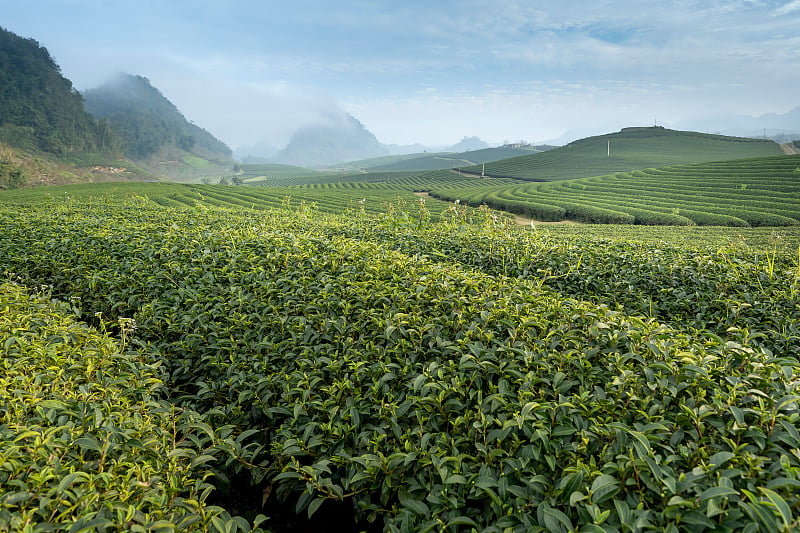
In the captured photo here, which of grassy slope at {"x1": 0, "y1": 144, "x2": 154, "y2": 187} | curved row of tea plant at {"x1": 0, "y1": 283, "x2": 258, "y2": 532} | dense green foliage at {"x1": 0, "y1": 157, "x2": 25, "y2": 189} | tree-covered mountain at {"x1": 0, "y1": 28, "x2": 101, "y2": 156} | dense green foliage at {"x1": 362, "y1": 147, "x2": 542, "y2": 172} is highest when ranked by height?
tree-covered mountain at {"x1": 0, "y1": 28, "x2": 101, "y2": 156}

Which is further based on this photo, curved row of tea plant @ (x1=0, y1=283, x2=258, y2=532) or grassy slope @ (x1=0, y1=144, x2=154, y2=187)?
grassy slope @ (x1=0, y1=144, x2=154, y2=187)

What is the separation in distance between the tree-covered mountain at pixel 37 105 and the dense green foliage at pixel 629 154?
109 metres

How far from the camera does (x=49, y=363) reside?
3.15m

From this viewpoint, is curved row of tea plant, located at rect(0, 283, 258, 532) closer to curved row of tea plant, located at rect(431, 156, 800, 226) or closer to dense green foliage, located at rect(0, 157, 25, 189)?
curved row of tea plant, located at rect(431, 156, 800, 226)

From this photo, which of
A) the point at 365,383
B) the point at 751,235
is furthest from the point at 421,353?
the point at 751,235

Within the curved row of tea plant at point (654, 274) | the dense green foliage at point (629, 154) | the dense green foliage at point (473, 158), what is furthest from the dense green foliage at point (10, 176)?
the dense green foliage at point (473, 158)

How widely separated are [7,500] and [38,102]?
497 feet

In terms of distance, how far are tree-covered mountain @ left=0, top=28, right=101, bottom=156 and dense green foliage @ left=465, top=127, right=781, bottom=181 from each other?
359 feet

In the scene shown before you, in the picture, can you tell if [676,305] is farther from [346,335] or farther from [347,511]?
[347,511]

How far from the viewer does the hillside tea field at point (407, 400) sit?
2.01 metres

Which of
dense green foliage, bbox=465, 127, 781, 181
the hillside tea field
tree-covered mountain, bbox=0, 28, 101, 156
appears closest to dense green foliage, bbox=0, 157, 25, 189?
tree-covered mountain, bbox=0, 28, 101, 156

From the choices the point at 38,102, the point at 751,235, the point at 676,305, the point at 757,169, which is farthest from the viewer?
the point at 38,102

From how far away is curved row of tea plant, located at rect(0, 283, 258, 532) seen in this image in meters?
1.94

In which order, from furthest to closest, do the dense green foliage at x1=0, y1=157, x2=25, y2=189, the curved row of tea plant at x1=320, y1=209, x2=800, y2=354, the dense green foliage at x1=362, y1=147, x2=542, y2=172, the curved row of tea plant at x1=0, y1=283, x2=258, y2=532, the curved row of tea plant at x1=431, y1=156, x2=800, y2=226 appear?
the dense green foliage at x1=362, y1=147, x2=542, y2=172
the dense green foliage at x1=0, y1=157, x2=25, y2=189
the curved row of tea plant at x1=431, y1=156, x2=800, y2=226
the curved row of tea plant at x1=320, y1=209, x2=800, y2=354
the curved row of tea plant at x1=0, y1=283, x2=258, y2=532
